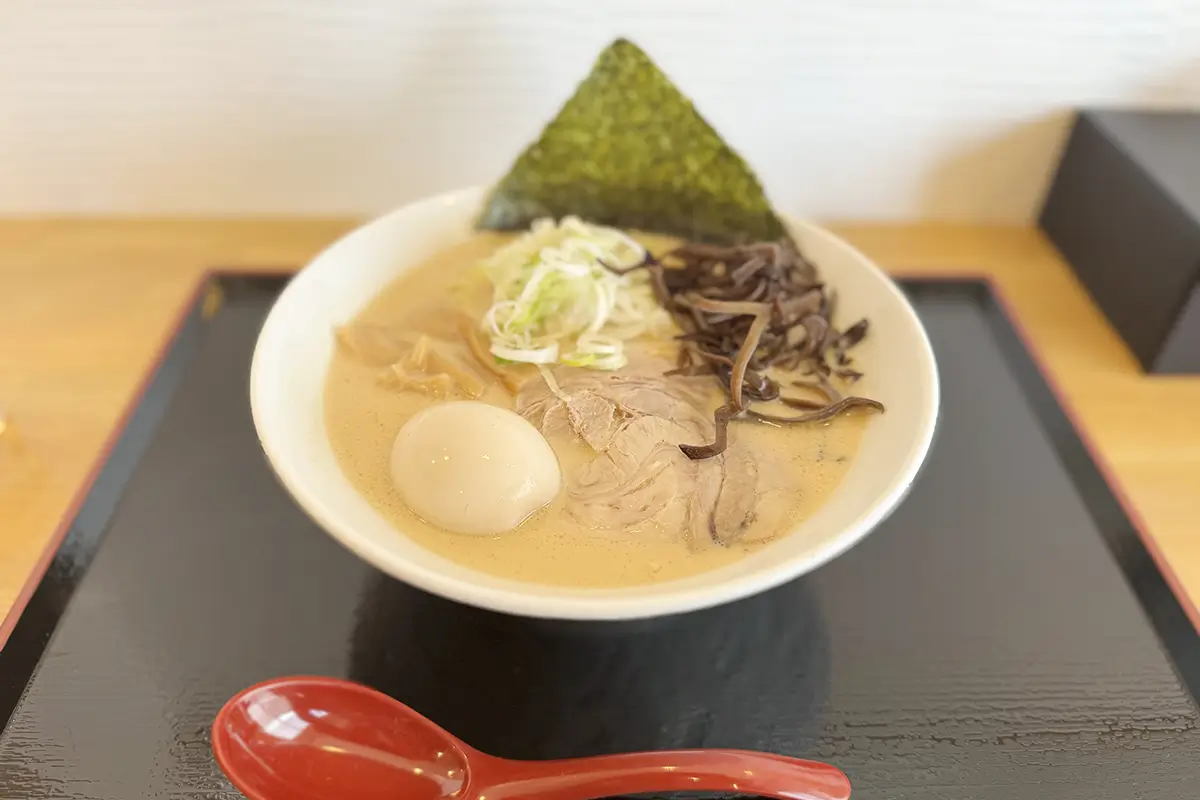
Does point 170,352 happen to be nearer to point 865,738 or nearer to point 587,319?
point 587,319

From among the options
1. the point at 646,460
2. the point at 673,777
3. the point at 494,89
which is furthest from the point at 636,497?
the point at 494,89

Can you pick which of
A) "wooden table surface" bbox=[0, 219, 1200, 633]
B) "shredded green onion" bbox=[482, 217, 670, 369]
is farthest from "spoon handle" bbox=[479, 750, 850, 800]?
"wooden table surface" bbox=[0, 219, 1200, 633]

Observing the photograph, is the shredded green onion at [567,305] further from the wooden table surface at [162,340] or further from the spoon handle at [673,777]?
the wooden table surface at [162,340]

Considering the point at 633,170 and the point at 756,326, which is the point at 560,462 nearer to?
the point at 756,326

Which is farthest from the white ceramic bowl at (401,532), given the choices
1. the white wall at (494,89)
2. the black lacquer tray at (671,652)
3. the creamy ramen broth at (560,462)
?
the white wall at (494,89)

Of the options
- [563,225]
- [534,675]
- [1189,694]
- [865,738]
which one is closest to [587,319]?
[563,225]
